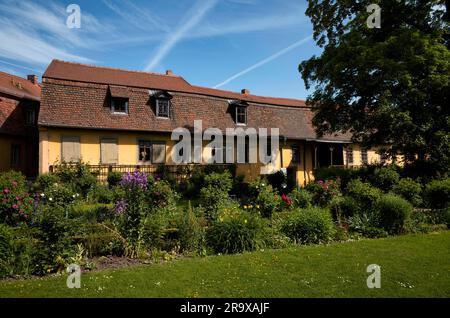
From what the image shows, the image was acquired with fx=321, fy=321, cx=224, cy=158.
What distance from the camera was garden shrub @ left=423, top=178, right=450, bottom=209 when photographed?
1170cm

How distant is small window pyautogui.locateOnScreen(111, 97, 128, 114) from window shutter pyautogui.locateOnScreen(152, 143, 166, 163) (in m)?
2.97

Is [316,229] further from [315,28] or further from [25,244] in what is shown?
[315,28]

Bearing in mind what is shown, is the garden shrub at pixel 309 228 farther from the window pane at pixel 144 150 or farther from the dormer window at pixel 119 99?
the dormer window at pixel 119 99

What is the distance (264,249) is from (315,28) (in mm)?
14725

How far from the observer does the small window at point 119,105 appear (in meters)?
20.4

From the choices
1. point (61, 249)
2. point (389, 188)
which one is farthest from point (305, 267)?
point (389, 188)

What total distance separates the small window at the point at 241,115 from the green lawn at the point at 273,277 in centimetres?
1766

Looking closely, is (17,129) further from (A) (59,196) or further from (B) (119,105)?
(A) (59,196)

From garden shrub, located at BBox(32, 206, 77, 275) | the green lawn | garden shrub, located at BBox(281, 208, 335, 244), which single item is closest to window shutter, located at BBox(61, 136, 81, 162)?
garden shrub, located at BBox(32, 206, 77, 275)

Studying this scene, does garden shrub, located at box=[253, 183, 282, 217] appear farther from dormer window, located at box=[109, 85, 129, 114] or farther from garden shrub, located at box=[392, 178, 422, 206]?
dormer window, located at box=[109, 85, 129, 114]

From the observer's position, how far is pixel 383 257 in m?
7.04

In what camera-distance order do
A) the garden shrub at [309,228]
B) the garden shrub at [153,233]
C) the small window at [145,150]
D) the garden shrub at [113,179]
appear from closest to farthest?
the garden shrub at [153,233] → the garden shrub at [309,228] → the garden shrub at [113,179] → the small window at [145,150]

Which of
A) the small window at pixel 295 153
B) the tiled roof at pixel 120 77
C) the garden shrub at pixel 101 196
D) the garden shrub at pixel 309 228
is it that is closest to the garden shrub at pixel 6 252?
the garden shrub at pixel 309 228

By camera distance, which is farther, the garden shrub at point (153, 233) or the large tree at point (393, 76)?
the large tree at point (393, 76)
